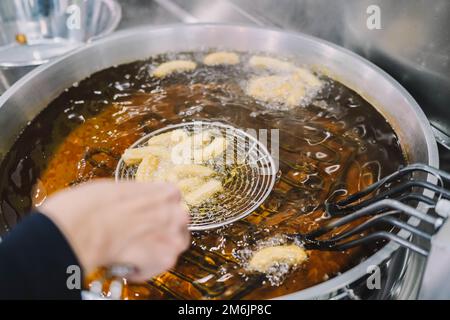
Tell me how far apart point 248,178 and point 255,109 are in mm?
466

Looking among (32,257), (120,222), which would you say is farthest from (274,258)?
(32,257)

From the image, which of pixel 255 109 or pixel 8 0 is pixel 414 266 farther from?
pixel 8 0

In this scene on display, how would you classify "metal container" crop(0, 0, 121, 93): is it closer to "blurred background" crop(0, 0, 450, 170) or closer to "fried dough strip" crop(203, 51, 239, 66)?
"blurred background" crop(0, 0, 450, 170)

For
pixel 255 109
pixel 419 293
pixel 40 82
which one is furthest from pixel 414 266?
pixel 40 82

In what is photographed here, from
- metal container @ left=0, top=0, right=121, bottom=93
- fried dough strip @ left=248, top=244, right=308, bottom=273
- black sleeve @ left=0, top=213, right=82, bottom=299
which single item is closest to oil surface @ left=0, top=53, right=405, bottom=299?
fried dough strip @ left=248, top=244, right=308, bottom=273

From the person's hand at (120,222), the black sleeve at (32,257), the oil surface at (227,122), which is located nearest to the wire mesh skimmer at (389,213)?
the oil surface at (227,122)

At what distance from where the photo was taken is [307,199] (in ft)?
5.44

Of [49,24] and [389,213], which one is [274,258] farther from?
[49,24]

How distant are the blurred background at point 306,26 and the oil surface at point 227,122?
0.31 meters

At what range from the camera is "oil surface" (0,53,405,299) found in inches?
55.5

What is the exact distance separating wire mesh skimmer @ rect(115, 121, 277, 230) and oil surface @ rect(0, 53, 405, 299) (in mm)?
40

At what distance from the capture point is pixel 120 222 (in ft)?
3.16

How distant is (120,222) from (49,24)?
2711mm
